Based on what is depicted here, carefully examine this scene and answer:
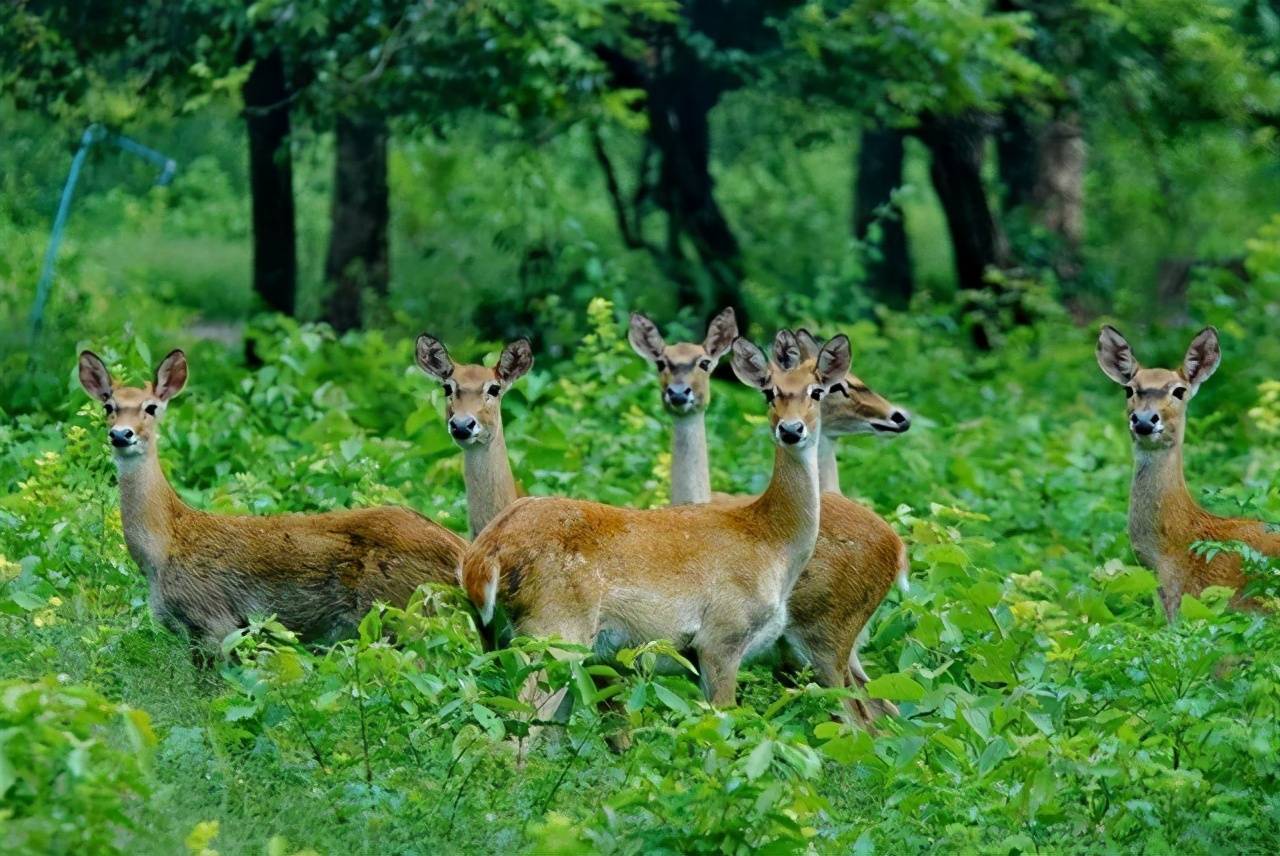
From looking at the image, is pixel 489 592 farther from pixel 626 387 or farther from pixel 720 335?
pixel 626 387

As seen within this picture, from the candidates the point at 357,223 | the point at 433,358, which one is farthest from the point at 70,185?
the point at 433,358

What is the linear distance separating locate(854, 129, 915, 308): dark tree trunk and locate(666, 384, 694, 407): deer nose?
34.5 feet

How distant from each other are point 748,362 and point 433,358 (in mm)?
1381

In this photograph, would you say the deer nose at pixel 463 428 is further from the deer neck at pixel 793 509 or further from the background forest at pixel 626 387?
the deer neck at pixel 793 509

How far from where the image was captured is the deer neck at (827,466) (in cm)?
924

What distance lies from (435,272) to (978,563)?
8275 millimetres

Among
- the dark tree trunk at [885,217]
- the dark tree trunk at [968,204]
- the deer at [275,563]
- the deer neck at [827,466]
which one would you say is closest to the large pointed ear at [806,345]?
the deer neck at [827,466]

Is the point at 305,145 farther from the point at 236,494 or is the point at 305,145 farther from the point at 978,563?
the point at 978,563

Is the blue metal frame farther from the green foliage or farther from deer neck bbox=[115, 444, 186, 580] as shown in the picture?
the green foliage

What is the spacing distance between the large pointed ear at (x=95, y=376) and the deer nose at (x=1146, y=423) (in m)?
4.18

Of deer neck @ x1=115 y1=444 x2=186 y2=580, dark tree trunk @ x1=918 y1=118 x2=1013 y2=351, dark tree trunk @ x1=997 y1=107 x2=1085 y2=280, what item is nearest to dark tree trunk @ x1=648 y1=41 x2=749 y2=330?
dark tree trunk @ x1=918 y1=118 x2=1013 y2=351

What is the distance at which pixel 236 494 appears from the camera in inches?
376

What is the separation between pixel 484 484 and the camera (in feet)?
28.9

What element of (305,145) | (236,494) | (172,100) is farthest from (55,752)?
(305,145)
